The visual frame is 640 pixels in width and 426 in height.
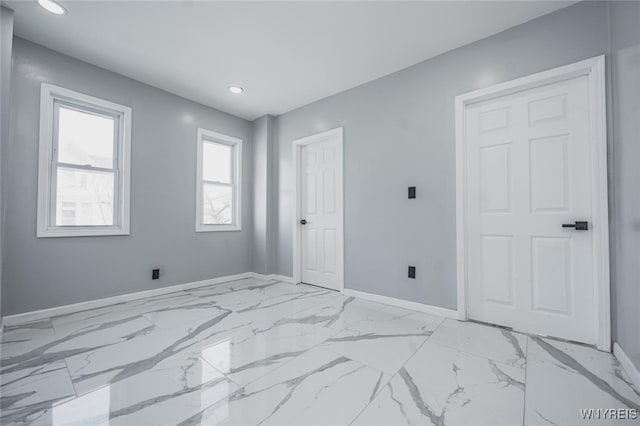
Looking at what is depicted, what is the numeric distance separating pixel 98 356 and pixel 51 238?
1518 millimetres

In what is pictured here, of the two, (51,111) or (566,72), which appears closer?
(566,72)

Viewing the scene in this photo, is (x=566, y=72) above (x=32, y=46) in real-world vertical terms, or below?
below

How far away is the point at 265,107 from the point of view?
3963 mm

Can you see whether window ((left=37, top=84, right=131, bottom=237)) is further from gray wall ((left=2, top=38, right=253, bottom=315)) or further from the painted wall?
the painted wall

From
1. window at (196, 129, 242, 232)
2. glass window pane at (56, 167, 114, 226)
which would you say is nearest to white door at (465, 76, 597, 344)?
window at (196, 129, 242, 232)

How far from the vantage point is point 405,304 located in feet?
9.24

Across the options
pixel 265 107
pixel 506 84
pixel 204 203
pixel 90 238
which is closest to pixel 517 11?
pixel 506 84

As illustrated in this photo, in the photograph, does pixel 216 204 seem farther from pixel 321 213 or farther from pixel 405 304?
pixel 405 304

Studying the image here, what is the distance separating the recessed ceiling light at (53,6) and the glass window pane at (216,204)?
2186mm

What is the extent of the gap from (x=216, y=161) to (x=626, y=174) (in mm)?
4312

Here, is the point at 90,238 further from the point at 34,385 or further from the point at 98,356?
the point at 34,385

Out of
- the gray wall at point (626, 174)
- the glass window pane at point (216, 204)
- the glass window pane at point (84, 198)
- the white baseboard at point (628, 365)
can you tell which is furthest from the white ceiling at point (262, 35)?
the white baseboard at point (628, 365)

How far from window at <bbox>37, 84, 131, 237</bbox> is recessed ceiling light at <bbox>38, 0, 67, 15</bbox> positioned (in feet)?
2.54

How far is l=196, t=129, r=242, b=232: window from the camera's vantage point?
3828mm
